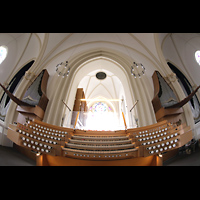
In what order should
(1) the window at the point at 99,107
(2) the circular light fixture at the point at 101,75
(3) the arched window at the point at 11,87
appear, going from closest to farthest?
(3) the arched window at the point at 11,87 < (2) the circular light fixture at the point at 101,75 < (1) the window at the point at 99,107

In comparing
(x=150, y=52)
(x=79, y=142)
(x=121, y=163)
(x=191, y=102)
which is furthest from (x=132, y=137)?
(x=150, y=52)

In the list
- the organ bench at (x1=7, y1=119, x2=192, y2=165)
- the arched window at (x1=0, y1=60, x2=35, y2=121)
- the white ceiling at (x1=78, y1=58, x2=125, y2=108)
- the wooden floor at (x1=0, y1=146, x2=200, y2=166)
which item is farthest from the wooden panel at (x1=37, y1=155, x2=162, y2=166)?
the white ceiling at (x1=78, y1=58, x2=125, y2=108)

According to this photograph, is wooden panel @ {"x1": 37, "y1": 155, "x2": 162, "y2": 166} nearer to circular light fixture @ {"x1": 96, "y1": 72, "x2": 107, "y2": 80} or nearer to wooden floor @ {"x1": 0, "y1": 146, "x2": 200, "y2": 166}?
wooden floor @ {"x1": 0, "y1": 146, "x2": 200, "y2": 166}

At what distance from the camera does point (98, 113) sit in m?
7.03

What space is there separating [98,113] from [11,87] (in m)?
4.90

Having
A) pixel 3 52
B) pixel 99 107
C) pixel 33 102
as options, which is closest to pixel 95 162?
pixel 33 102

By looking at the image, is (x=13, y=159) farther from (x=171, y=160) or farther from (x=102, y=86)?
(x=102, y=86)

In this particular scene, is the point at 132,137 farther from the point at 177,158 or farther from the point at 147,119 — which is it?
the point at 147,119

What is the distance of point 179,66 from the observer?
639 cm

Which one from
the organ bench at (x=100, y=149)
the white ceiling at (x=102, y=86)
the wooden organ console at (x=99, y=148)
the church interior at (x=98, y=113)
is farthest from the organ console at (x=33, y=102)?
the white ceiling at (x=102, y=86)

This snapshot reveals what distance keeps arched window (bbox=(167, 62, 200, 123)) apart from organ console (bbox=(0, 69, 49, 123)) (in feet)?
23.6

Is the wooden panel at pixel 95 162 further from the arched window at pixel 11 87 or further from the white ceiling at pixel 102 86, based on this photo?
the white ceiling at pixel 102 86

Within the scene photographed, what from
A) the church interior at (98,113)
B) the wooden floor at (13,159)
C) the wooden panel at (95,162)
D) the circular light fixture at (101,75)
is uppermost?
the circular light fixture at (101,75)

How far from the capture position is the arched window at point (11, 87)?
5.04 meters
